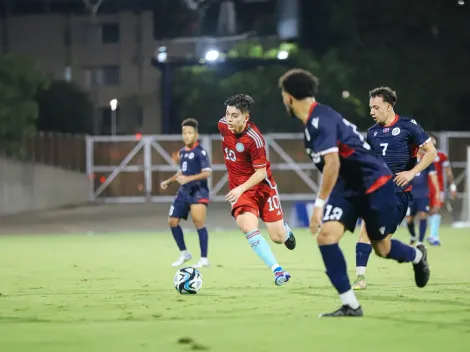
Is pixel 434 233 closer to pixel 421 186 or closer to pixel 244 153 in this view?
pixel 421 186

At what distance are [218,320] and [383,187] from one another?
193cm

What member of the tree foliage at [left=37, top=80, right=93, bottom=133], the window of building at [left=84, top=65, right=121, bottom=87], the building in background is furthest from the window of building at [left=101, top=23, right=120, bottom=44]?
the tree foliage at [left=37, top=80, right=93, bottom=133]

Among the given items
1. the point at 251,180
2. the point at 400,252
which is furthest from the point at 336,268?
the point at 251,180

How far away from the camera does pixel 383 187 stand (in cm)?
953

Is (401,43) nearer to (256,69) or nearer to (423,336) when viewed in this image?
(256,69)

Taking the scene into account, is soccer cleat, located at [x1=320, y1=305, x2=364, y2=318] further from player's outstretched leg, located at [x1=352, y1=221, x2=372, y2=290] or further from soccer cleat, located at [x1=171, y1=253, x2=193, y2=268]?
soccer cleat, located at [x1=171, y1=253, x2=193, y2=268]

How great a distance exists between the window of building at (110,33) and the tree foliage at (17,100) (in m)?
26.4

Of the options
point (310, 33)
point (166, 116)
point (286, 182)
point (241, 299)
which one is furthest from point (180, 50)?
point (241, 299)

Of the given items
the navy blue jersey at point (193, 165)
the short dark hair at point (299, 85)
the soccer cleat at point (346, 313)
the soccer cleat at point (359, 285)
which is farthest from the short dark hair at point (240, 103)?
the soccer cleat at point (346, 313)

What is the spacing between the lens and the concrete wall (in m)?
35.8

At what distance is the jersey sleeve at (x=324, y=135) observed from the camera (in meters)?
8.89

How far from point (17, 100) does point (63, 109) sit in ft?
58.1

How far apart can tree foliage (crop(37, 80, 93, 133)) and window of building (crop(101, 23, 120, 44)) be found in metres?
9.96

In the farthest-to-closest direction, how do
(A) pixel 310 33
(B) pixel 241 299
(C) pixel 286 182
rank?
1. (A) pixel 310 33
2. (C) pixel 286 182
3. (B) pixel 241 299
